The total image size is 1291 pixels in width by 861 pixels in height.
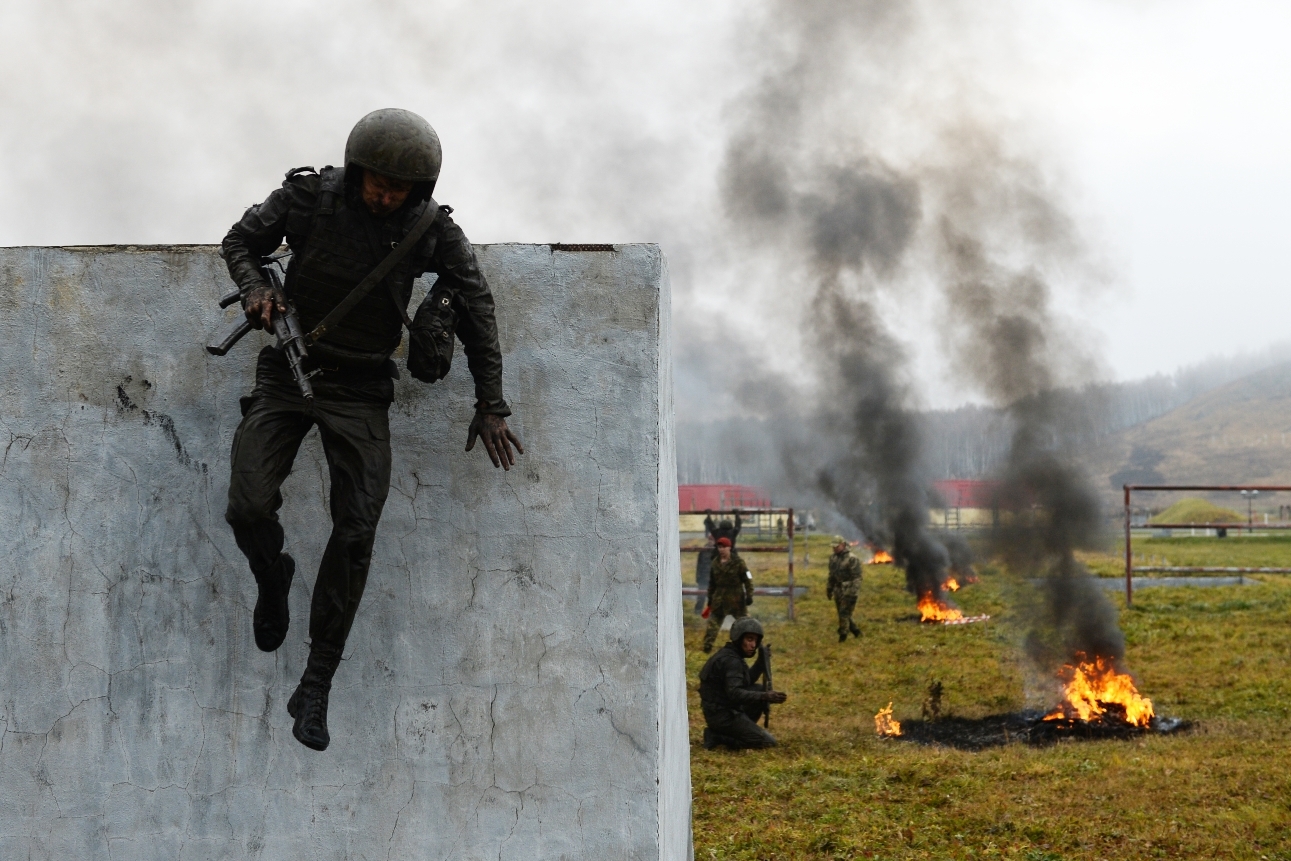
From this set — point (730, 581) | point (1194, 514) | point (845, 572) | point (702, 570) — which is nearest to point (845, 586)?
point (845, 572)

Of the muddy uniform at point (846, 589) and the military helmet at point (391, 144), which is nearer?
the military helmet at point (391, 144)

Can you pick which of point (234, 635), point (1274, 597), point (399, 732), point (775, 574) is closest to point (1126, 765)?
point (399, 732)

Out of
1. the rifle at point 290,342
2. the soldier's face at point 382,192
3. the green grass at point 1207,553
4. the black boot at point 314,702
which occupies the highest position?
the soldier's face at point 382,192

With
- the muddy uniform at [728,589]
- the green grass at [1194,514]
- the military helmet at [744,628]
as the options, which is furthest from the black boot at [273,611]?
the green grass at [1194,514]

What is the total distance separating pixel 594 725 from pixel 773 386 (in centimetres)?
3034

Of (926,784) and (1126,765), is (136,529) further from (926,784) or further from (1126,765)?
(1126,765)

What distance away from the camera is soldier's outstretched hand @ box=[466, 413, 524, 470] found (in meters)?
3.46

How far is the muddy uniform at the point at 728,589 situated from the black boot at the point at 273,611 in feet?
33.9

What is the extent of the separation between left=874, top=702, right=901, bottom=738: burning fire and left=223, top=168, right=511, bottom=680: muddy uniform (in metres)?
6.96

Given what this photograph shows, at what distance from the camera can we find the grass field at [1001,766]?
612 centimetres

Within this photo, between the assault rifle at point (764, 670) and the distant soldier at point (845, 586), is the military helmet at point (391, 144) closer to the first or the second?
the assault rifle at point (764, 670)

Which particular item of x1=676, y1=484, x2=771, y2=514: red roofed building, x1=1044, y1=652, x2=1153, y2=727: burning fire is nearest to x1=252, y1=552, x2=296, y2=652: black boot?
x1=1044, y1=652, x2=1153, y2=727: burning fire

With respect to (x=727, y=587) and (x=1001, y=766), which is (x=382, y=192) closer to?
(x=1001, y=766)

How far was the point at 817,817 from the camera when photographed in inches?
263
